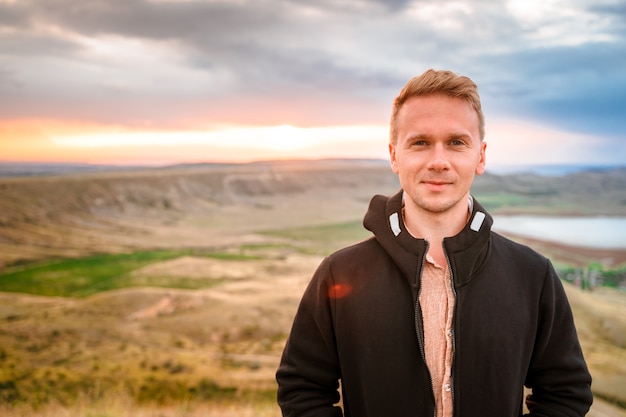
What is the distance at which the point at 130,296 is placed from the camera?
1869cm

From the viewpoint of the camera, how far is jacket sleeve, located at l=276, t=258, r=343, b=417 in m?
2.40

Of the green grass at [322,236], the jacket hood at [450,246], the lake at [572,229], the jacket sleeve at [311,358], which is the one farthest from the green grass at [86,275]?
the lake at [572,229]

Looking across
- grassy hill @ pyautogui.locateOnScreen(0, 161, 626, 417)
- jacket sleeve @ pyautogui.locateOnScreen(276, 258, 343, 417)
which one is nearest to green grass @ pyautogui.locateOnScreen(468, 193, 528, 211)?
grassy hill @ pyautogui.locateOnScreen(0, 161, 626, 417)

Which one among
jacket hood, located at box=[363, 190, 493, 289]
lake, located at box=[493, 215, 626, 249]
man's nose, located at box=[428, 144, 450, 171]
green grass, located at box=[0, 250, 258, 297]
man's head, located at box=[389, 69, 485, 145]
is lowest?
green grass, located at box=[0, 250, 258, 297]

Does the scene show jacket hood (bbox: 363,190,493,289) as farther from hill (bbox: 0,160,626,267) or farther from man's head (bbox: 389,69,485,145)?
hill (bbox: 0,160,626,267)

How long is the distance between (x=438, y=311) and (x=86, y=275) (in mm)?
28793

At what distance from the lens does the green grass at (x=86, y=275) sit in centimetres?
2369

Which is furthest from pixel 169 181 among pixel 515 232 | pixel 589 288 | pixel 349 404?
pixel 349 404

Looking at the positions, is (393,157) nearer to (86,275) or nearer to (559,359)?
(559,359)

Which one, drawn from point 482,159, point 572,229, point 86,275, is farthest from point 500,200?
point 482,159

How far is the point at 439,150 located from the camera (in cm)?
228

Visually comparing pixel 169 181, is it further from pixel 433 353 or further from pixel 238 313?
pixel 433 353

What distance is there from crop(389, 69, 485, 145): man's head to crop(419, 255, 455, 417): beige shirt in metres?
0.83

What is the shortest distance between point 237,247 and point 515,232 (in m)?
27.9
